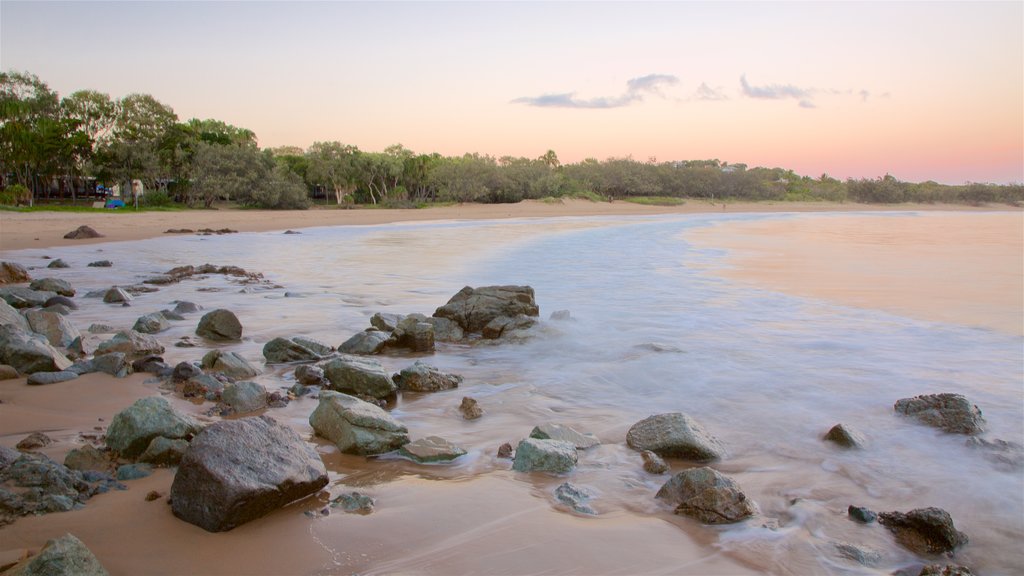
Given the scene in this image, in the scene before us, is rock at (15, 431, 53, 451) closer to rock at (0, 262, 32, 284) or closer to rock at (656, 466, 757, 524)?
rock at (656, 466, 757, 524)

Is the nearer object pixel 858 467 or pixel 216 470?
pixel 216 470

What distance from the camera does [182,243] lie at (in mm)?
19109

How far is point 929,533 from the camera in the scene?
9.72ft

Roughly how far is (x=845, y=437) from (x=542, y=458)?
75.1 inches

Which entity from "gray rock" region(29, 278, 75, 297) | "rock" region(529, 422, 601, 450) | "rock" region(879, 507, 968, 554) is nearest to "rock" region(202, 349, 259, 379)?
"rock" region(529, 422, 601, 450)

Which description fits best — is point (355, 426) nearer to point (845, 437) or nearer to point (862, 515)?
point (862, 515)

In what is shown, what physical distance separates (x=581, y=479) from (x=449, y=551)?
0.97 m

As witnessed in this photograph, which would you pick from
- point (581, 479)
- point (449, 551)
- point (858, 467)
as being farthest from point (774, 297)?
point (449, 551)

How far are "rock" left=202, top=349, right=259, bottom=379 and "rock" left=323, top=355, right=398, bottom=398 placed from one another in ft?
2.32

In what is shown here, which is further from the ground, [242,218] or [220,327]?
[242,218]

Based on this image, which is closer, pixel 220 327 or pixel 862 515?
pixel 862 515

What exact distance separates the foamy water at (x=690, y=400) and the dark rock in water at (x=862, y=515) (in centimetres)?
5

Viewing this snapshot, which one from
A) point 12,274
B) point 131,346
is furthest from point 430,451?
point 12,274

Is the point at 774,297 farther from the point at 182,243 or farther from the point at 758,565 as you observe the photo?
the point at 182,243
